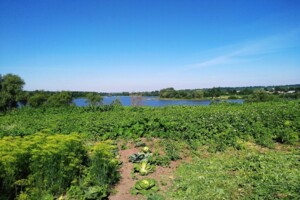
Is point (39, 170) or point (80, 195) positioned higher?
point (39, 170)

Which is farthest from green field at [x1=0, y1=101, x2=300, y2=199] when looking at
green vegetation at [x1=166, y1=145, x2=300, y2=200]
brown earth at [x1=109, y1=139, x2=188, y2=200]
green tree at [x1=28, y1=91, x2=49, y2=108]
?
green tree at [x1=28, y1=91, x2=49, y2=108]

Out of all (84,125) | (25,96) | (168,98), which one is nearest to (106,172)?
(84,125)

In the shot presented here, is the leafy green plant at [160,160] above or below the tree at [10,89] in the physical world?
below

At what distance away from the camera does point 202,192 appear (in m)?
4.41

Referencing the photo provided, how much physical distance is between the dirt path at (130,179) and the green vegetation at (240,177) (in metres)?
0.23

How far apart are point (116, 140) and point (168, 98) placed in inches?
3677

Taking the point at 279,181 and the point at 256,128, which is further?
the point at 256,128

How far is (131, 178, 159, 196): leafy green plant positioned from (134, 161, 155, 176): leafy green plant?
0.68 m

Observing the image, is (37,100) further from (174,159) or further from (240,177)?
(240,177)

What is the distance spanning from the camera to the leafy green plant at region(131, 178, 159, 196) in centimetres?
471

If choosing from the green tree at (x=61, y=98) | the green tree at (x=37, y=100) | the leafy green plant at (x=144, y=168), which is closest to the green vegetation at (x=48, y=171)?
A: the leafy green plant at (x=144, y=168)

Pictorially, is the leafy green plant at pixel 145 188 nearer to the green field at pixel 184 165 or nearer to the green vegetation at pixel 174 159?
the green vegetation at pixel 174 159

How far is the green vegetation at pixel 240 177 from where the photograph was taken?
4.23 metres

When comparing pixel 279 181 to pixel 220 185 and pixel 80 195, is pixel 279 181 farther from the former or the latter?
pixel 80 195
